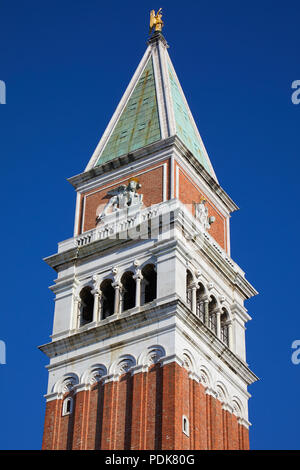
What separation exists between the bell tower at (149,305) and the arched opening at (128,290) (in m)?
0.05

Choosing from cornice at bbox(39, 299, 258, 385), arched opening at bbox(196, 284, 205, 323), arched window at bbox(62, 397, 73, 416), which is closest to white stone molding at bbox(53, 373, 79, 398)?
arched window at bbox(62, 397, 73, 416)

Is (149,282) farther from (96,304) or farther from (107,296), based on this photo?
(96,304)

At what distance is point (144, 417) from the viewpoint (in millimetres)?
57625

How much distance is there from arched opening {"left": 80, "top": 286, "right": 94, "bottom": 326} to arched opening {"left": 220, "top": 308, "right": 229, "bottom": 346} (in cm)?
727

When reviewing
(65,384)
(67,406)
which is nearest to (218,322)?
(65,384)

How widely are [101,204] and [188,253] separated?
25.2ft

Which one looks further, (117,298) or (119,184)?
(119,184)

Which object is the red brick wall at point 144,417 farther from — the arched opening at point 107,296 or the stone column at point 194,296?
the arched opening at point 107,296

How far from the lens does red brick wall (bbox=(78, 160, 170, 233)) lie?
66312 millimetres

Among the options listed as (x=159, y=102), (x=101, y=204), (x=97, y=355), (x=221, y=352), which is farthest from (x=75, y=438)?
(x=159, y=102)

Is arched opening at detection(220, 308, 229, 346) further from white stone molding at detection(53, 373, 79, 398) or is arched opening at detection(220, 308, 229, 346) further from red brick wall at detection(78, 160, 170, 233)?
white stone molding at detection(53, 373, 79, 398)

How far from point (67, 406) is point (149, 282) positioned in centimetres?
789

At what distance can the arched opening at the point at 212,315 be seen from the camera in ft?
211

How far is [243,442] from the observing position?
62375 millimetres
